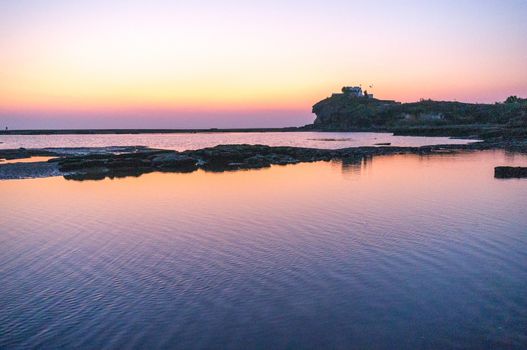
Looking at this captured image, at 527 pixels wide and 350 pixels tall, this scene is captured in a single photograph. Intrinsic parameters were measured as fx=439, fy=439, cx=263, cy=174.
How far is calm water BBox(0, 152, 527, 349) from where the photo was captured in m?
8.39

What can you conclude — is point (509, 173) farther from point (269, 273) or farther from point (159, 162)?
point (159, 162)

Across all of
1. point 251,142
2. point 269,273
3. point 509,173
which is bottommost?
point 269,273

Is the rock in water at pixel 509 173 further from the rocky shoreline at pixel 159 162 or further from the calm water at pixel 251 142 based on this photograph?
the calm water at pixel 251 142

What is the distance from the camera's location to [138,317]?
9.14 metres

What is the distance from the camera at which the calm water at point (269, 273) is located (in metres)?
8.39

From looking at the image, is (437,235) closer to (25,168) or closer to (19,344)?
(19,344)

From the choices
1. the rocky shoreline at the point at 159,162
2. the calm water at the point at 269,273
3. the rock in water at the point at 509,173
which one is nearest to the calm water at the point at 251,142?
the rocky shoreline at the point at 159,162

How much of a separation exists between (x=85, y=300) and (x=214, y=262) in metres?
3.82

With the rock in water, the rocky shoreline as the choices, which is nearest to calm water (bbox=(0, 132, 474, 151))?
the rocky shoreline

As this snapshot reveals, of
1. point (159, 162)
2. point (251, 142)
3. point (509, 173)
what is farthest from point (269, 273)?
point (251, 142)

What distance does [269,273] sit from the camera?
1170 centimetres

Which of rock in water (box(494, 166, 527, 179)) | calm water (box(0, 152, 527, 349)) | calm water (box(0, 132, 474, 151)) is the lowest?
calm water (box(0, 152, 527, 349))

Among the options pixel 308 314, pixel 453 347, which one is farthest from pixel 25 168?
pixel 453 347

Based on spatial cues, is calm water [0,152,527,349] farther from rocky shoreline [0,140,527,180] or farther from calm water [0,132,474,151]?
calm water [0,132,474,151]
